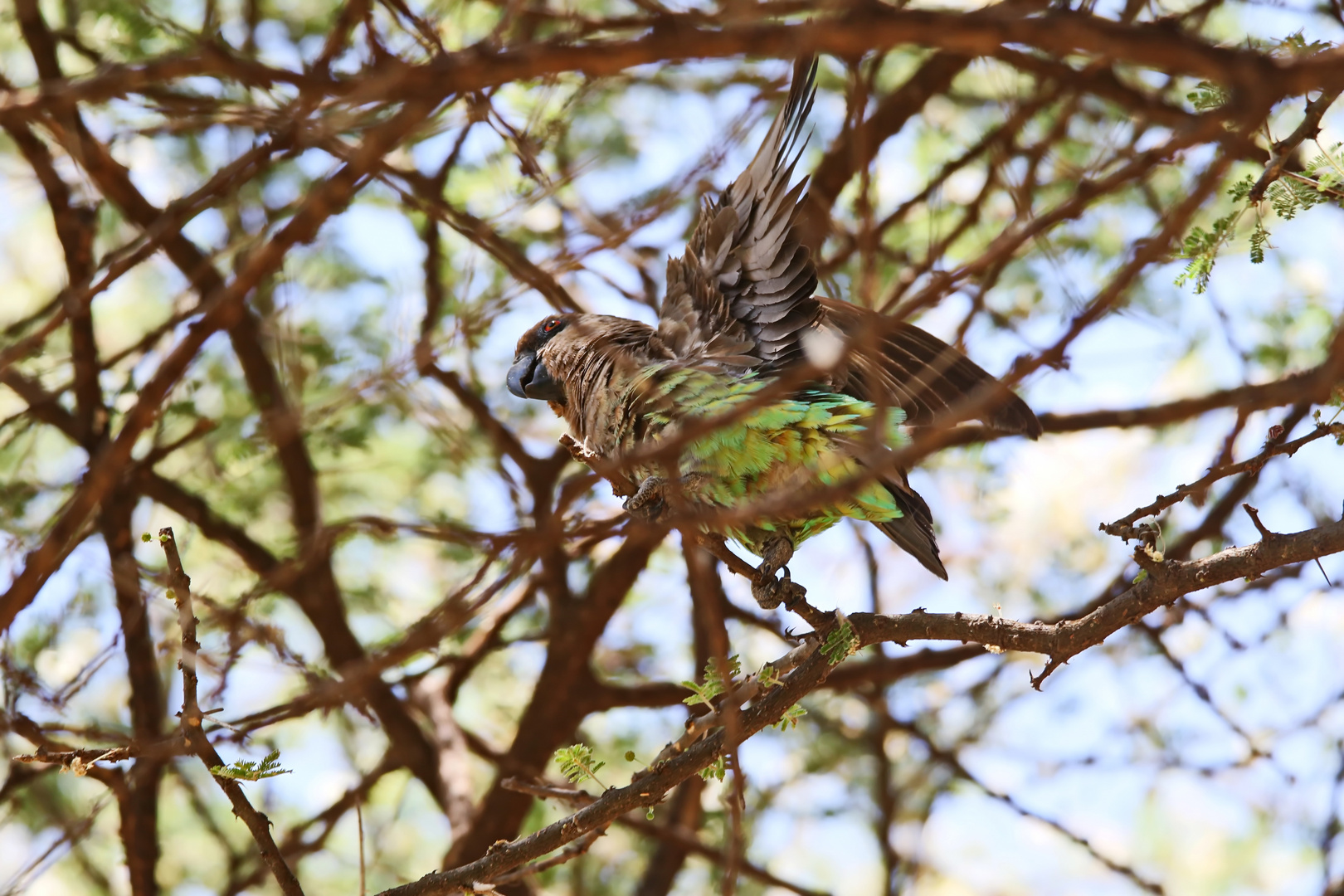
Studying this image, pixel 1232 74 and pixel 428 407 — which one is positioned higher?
pixel 428 407

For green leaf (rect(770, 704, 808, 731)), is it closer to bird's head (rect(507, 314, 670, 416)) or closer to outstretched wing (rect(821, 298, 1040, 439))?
outstretched wing (rect(821, 298, 1040, 439))

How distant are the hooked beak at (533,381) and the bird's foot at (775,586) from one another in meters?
1.17

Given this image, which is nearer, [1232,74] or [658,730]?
[1232,74]

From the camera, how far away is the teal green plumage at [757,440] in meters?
3.46

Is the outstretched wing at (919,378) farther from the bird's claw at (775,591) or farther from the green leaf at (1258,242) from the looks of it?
the green leaf at (1258,242)

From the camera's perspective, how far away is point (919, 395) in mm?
3969

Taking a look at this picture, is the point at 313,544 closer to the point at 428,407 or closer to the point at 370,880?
the point at 428,407

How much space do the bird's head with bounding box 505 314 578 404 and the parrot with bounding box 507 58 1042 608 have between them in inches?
11.1

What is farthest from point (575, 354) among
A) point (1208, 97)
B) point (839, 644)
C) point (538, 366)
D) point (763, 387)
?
point (1208, 97)

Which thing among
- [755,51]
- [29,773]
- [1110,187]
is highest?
[29,773]

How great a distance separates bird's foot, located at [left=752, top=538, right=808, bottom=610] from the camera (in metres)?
3.36

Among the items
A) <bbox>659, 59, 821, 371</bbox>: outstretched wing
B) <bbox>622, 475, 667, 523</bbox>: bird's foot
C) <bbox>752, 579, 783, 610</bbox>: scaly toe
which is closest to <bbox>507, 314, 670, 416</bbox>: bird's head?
<bbox>659, 59, 821, 371</bbox>: outstretched wing

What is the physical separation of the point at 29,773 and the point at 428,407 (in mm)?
2112

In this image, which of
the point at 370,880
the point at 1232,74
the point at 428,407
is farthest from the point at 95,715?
the point at 1232,74
